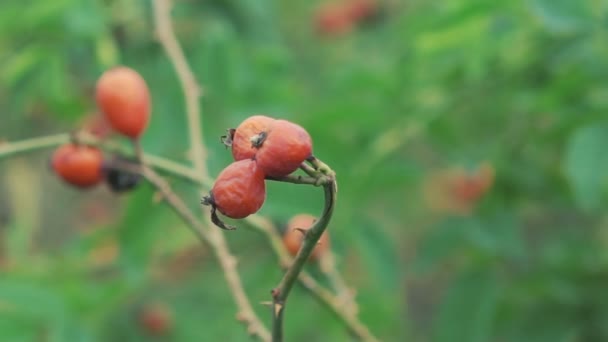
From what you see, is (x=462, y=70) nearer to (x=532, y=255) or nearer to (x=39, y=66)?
(x=532, y=255)

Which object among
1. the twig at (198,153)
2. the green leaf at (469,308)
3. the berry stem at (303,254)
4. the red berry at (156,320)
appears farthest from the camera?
the red berry at (156,320)

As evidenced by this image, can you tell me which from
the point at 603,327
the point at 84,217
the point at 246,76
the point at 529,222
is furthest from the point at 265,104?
the point at 84,217

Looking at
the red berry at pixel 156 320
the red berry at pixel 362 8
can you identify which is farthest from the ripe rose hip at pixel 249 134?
the red berry at pixel 362 8

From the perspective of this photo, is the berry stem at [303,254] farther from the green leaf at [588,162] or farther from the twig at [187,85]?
the green leaf at [588,162]

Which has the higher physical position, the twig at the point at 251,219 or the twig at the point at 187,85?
the twig at the point at 187,85

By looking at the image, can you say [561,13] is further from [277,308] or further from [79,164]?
[277,308]
